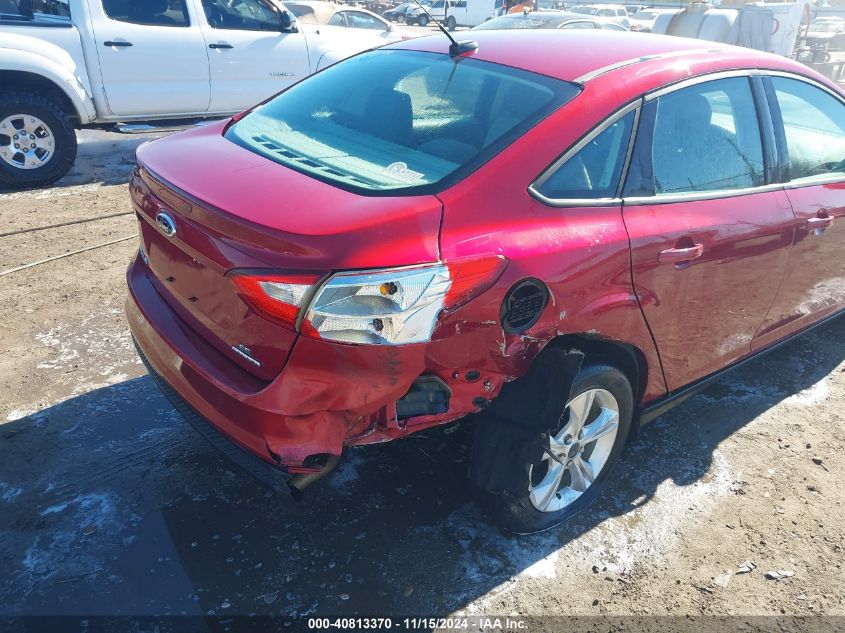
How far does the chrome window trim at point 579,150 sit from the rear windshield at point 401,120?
16 centimetres

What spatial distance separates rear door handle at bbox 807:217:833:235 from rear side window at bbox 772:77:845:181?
217mm

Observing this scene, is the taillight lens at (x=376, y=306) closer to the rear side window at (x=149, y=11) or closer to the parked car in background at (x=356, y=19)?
the rear side window at (x=149, y=11)

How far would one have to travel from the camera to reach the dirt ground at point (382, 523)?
2453 mm

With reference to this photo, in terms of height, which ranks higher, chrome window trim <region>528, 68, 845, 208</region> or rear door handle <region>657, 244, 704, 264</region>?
chrome window trim <region>528, 68, 845, 208</region>

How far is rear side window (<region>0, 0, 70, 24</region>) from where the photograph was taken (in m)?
6.43

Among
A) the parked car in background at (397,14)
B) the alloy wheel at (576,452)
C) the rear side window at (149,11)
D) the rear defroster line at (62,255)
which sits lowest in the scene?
the parked car in background at (397,14)

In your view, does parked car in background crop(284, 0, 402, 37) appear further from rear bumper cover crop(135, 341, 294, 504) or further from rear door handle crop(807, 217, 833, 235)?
rear bumper cover crop(135, 341, 294, 504)

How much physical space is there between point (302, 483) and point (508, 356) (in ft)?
2.54

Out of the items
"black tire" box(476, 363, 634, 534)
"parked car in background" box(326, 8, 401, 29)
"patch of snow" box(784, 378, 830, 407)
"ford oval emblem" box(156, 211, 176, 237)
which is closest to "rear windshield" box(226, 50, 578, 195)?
"ford oval emblem" box(156, 211, 176, 237)

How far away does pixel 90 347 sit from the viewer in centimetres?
385

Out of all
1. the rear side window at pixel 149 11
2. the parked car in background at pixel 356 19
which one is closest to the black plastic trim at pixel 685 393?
the rear side window at pixel 149 11

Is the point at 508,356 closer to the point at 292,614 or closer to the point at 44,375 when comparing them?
the point at 292,614

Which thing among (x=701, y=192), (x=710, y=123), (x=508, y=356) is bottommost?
(x=508, y=356)

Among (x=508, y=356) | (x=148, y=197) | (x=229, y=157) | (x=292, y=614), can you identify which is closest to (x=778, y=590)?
(x=508, y=356)
